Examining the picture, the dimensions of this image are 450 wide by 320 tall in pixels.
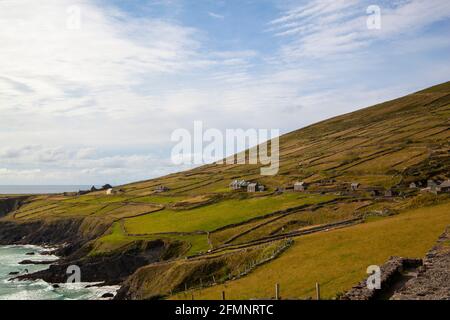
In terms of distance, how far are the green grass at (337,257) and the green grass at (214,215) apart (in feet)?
134

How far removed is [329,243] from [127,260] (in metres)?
53.2

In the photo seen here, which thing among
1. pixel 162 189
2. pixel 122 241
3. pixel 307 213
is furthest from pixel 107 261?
pixel 162 189

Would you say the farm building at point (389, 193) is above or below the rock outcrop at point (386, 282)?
above

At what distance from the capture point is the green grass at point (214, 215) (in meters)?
107

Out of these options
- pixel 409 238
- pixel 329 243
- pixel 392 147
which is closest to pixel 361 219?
pixel 329 243

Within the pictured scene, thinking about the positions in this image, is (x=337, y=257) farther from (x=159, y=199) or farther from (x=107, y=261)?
(x=159, y=199)

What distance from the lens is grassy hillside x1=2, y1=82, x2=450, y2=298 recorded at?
2028 inches

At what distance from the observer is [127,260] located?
98.6m

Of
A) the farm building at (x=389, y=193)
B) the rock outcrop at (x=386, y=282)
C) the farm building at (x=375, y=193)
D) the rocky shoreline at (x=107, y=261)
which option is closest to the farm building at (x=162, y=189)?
the rocky shoreline at (x=107, y=261)

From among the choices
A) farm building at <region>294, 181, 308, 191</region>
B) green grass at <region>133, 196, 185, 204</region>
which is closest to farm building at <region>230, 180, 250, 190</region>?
green grass at <region>133, 196, 185, 204</region>

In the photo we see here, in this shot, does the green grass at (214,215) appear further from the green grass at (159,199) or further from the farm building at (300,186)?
the green grass at (159,199)

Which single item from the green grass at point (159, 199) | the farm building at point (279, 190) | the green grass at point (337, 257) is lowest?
the green grass at point (337, 257)

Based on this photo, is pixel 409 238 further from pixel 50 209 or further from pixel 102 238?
pixel 50 209

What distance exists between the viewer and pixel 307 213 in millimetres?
102750
